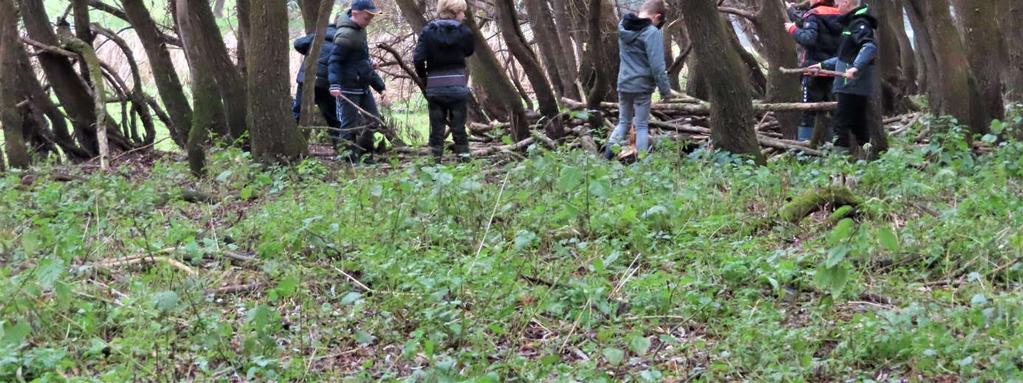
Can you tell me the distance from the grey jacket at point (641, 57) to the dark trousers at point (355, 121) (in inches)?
99.5

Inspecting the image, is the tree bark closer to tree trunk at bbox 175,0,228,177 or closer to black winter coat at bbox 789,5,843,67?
black winter coat at bbox 789,5,843,67

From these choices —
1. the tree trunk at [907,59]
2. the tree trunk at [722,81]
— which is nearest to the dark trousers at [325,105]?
the tree trunk at [722,81]

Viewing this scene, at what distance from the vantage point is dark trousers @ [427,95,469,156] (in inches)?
411

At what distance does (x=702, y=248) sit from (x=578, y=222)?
2.88 feet

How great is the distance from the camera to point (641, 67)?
9969mm

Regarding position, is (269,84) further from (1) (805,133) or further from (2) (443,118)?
(1) (805,133)

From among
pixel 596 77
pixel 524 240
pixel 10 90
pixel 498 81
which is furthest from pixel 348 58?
pixel 524 240

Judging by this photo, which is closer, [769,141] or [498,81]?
[769,141]

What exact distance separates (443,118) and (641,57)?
1917 mm

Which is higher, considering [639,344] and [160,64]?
[160,64]

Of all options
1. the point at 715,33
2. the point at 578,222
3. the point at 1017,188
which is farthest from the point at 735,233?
the point at 715,33

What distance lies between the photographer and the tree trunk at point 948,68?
31.4ft

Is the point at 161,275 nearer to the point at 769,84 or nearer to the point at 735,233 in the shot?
the point at 735,233

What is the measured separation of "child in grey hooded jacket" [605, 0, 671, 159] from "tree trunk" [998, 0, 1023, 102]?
3785 millimetres
